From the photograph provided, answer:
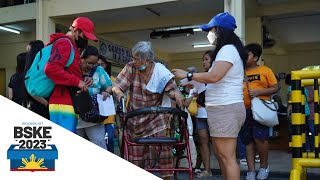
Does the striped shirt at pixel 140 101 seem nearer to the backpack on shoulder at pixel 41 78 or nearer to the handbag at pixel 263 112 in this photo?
the backpack on shoulder at pixel 41 78

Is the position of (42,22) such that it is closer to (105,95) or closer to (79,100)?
(105,95)

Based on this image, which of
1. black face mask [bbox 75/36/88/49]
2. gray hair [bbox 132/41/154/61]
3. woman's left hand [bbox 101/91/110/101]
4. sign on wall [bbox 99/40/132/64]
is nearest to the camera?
black face mask [bbox 75/36/88/49]

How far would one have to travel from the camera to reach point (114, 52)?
1145 centimetres

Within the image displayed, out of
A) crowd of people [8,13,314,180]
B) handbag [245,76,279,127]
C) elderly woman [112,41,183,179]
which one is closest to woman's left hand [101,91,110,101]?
crowd of people [8,13,314,180]

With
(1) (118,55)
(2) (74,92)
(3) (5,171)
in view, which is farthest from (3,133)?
(1) (118,55)

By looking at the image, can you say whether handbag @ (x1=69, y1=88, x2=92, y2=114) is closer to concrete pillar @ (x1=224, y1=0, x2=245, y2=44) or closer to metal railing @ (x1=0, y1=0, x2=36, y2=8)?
concrete pillar @ (x1=224, y1=0, x2=245, y2=44)

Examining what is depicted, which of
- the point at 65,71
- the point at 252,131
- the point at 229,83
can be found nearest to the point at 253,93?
the point at 252,131

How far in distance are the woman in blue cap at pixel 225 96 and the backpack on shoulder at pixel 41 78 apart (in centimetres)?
97

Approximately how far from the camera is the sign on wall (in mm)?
A: 10773

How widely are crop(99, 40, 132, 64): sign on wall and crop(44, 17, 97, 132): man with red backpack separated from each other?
7.36m

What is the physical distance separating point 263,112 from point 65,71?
94.9 inches

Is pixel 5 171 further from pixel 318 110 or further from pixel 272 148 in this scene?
pixel 272 148

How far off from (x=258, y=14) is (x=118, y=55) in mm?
4649

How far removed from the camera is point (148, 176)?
195 cm
